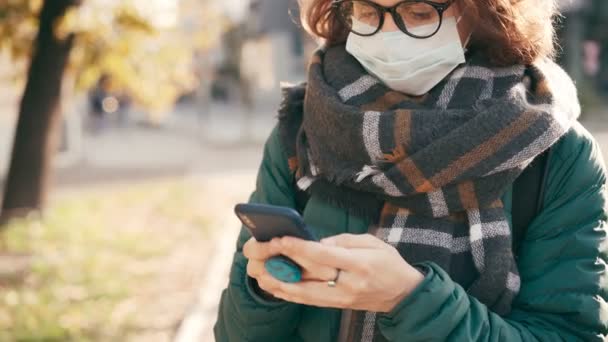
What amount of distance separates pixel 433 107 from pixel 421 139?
112 millimetres

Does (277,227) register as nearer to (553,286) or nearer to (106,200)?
(553,286)

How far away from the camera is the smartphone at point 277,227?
119 centimetres

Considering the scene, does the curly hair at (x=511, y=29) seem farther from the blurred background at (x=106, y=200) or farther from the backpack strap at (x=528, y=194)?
the blurred background at (x=106, y=200)

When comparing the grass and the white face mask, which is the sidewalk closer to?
the grass

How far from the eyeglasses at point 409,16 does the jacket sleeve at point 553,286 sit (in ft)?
1.16

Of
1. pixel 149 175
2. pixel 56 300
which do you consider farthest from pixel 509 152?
pixel 149 175

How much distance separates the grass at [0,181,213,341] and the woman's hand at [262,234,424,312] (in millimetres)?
3709

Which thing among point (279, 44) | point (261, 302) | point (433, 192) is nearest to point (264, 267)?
point (261, 302)

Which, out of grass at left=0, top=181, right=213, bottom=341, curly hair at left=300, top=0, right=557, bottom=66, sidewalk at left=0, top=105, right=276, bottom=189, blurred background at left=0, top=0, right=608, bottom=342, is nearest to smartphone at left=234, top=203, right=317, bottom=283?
curly hair at left=300, top=0, right=557, bottom=66

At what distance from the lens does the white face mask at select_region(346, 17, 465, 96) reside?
1524 millimetres

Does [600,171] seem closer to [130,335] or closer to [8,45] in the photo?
[130,335]

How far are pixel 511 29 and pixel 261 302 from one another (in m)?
0.74

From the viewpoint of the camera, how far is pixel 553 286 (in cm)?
136

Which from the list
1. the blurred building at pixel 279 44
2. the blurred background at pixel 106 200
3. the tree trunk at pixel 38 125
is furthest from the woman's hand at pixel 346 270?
the blurred building at pixel 279 44
